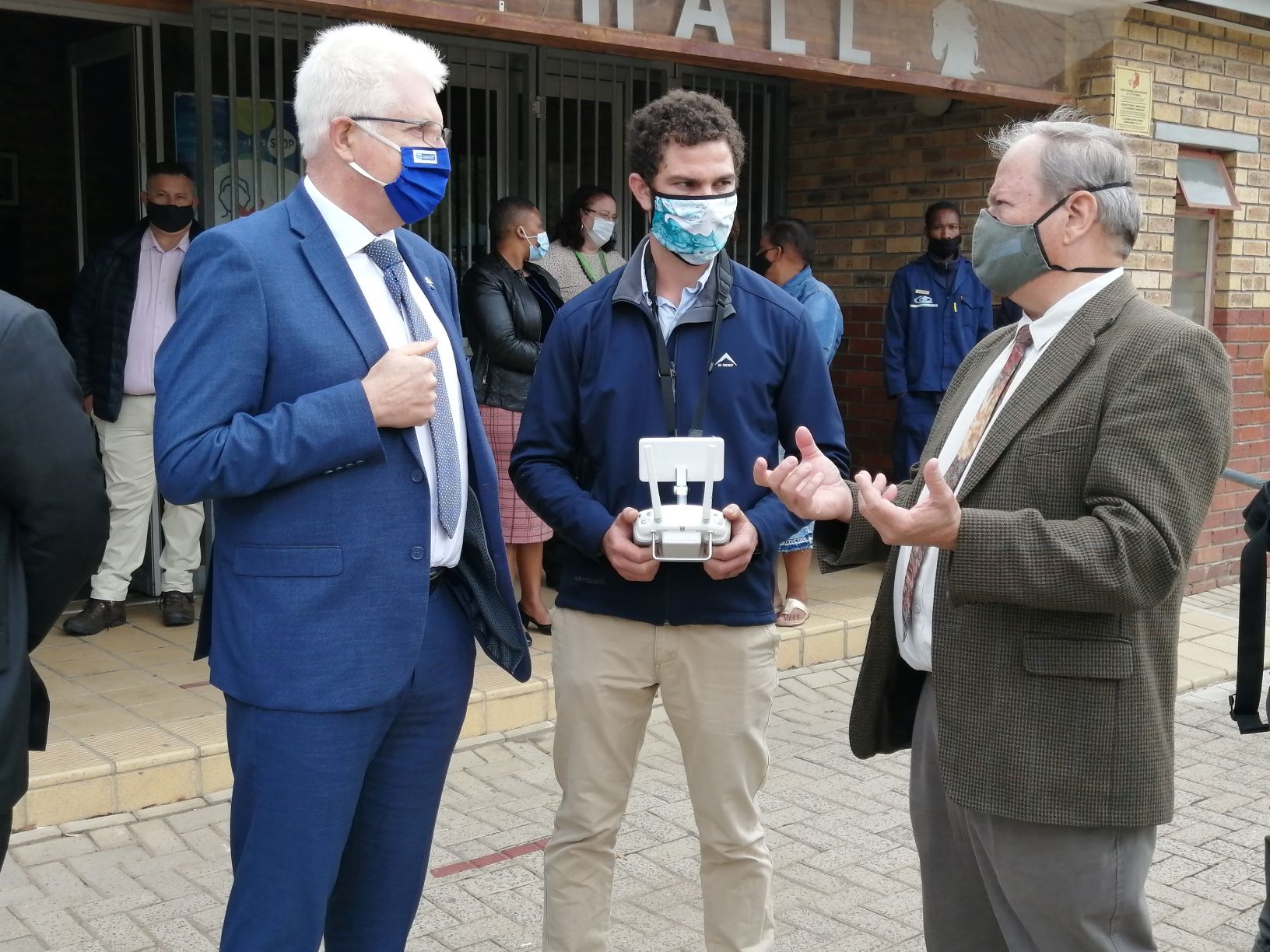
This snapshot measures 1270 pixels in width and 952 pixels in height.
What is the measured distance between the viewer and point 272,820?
2.57 meters

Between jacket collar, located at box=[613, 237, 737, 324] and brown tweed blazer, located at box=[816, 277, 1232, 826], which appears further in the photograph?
jacket collar, located at box=[613, 237, 737, 324]

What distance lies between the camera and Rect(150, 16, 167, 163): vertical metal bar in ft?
21.4

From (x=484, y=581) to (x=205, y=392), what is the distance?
2.37 feet

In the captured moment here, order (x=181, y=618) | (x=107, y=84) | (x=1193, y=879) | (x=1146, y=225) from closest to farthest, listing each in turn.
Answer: (x=1193, y=879) → (x=181, y=618) → (x=107, y=84) → (x=1146, y=225)

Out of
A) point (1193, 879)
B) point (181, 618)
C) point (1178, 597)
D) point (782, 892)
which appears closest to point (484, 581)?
point (1178, 597)

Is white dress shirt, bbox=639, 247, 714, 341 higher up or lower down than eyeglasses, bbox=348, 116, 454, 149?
lower down

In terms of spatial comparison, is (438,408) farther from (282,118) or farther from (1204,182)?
(1204,182)

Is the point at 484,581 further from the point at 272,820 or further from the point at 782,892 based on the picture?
the point at 782,892

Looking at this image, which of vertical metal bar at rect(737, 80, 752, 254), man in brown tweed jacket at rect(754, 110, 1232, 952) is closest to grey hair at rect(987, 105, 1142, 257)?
man in brown tweed jacket at rect(754, 110, 1232, 952)

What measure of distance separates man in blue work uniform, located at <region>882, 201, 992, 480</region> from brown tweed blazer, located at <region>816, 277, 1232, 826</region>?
517 centimetres

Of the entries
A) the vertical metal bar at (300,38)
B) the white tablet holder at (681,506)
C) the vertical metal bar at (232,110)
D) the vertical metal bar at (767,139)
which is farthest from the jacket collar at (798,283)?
the white tablet holder at (681,506)

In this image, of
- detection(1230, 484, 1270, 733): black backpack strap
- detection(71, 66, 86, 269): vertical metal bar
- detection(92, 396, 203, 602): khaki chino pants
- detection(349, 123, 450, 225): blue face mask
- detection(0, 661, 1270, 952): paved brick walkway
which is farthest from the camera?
detection(71, 66, 86, 269): vertical metal bar

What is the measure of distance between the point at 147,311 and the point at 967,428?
4.60 m

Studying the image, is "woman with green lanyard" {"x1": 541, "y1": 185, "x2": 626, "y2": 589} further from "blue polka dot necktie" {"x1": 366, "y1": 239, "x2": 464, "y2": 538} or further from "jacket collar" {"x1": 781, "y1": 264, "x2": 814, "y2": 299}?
"blue polka dot necktie" {"x1": 366, "y1": 239, "x2": 464, "y2": 538}
